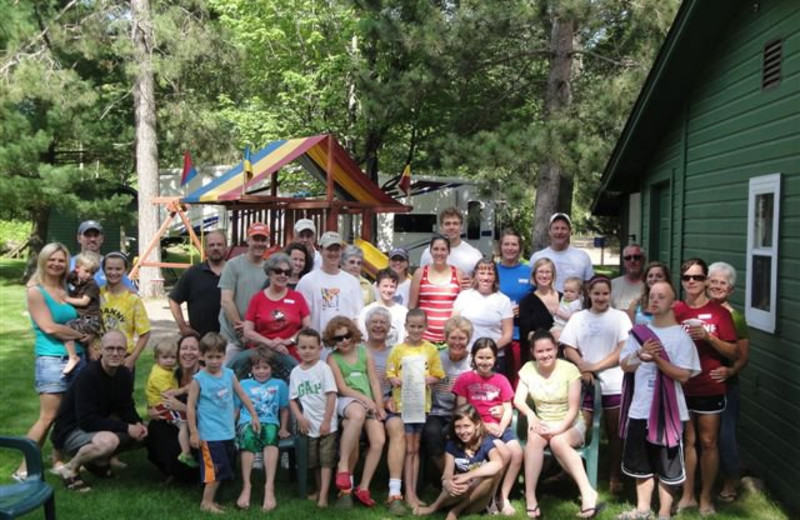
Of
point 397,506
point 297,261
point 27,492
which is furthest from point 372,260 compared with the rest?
point 27,492

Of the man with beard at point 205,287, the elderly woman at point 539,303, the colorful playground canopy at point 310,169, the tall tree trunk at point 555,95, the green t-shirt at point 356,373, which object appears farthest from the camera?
→ the tall tree trunk at point 555,95

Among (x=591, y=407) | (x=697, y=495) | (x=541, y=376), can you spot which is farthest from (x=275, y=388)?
(x=697, y=495)

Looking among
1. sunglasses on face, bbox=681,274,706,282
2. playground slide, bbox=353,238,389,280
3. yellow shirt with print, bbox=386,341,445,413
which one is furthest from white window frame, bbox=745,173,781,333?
playground slide, bbox=353,238,389,280

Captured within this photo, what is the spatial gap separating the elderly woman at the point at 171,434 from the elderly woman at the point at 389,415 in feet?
3.69

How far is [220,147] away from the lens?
1850 cm

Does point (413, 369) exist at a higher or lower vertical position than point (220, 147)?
lower

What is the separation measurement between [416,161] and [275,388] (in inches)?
729

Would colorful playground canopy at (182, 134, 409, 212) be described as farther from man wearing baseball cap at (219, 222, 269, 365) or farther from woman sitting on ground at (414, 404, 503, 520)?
woman sitting on ground at (414, 404, 503, 520)

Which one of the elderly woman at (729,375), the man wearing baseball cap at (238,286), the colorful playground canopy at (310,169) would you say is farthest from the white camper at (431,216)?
the elderly woman at (729,375)

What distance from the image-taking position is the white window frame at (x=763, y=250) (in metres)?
5.24

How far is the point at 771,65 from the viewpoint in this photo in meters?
5.59

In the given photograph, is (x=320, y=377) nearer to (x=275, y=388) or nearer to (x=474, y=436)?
(x=275, y=388)

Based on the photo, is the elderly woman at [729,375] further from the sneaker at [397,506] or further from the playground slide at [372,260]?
the playground slide at [372,260]

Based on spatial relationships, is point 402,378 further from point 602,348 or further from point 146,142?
point 146,142
